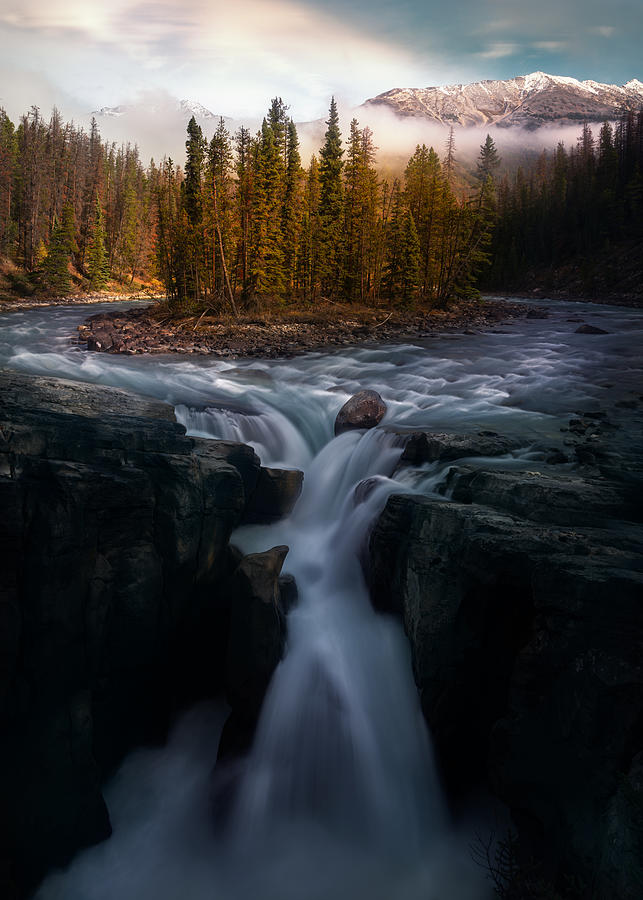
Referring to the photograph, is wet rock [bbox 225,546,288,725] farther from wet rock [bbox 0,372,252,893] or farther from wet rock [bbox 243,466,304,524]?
wet rock [bbox 243,466,304,524]

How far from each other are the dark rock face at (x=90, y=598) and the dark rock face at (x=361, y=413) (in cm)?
500

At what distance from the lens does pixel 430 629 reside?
6172 mm

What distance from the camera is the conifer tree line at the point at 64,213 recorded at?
198 feet

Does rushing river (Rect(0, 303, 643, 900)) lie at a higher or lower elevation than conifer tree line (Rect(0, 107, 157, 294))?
lower

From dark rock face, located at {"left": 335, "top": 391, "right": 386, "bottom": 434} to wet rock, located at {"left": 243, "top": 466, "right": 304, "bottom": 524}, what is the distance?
3280 mm

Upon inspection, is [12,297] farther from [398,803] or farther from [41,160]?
[398,803]

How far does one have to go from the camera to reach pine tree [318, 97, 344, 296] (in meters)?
43.0

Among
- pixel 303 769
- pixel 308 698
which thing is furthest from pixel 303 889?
pixel 308 698

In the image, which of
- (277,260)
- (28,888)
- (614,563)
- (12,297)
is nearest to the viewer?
(614,563)

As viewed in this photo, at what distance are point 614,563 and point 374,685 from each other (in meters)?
3.52

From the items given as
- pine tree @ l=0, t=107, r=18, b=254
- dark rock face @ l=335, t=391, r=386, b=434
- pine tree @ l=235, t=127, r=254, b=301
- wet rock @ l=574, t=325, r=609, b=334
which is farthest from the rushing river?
pine tree @ l=0, t=107, r=18, b=254

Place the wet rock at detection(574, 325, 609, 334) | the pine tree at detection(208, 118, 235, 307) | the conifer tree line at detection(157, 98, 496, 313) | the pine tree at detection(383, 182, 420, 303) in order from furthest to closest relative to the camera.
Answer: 1. the pine tree at detection(383, 182, 420, 303)
2. the conifer tree line at detection(157, 98, 496, 313)
3. the pine tree at detection(208, 118, 235, 307)
4. the wet rock at detection(574, 325, 609, 334)

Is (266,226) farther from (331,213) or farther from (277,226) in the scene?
(331,213)

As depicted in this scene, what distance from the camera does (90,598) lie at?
6.14 m
